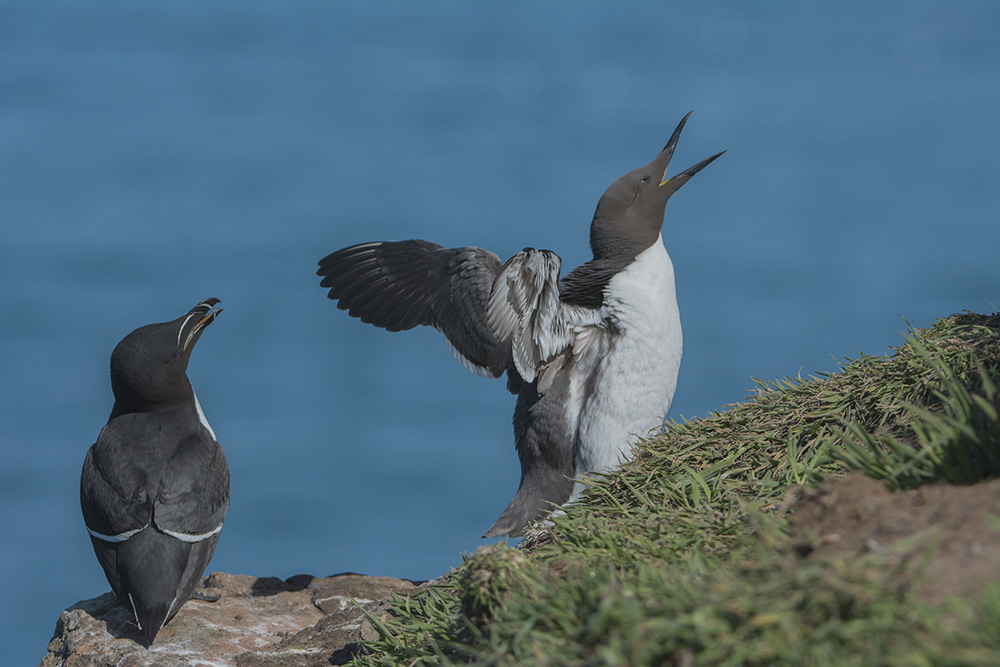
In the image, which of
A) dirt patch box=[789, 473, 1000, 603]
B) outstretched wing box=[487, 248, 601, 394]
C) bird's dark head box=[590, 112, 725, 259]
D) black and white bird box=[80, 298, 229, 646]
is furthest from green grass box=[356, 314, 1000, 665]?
bird's dark head box=[590, 112, 725, 259]

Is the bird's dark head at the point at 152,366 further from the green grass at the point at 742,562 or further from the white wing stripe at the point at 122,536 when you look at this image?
the green grass at the point at 742,562

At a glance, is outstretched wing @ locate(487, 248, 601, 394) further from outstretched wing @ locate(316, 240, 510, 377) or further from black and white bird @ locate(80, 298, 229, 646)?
black and white bird @ locate(80, 298, 229, 646)

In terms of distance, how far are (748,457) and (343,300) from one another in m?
2.87

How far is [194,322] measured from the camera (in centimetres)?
473

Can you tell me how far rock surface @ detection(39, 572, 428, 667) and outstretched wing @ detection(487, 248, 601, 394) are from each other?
1.21 m

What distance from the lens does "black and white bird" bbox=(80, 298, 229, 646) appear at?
13.4ft

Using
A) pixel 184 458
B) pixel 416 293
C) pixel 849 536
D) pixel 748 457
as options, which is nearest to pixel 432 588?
pixel 748 457

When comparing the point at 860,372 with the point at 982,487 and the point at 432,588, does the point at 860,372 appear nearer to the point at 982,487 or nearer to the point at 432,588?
the point at 982,487

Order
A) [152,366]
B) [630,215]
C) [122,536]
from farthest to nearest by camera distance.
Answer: [630,215] → [152,366] → [122,536]

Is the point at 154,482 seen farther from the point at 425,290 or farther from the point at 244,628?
the point at 425,290

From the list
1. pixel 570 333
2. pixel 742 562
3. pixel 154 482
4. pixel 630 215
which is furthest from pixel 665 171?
pixel 742 562

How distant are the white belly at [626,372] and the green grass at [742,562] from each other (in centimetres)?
123

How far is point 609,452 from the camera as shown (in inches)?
178

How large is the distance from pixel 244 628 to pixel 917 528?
3106mm
